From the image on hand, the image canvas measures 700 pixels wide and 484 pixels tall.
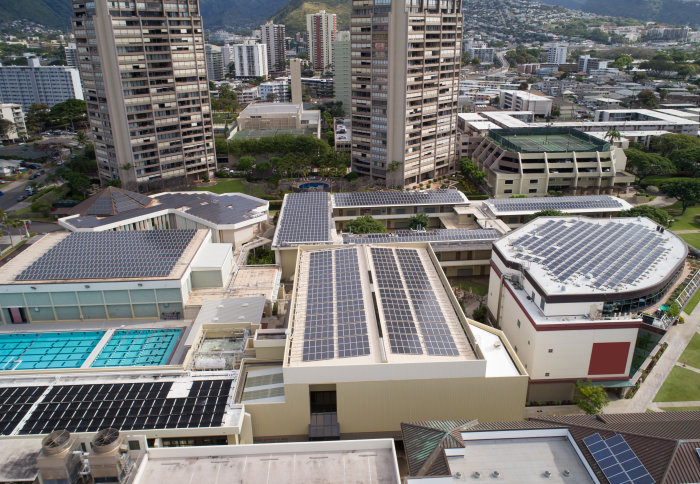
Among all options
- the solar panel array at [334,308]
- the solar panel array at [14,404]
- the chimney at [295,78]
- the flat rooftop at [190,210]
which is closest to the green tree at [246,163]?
the flat rooftop at [190,210]

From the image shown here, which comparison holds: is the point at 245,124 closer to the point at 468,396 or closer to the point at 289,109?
the point at 289,109

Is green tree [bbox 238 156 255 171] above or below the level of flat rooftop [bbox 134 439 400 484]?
above

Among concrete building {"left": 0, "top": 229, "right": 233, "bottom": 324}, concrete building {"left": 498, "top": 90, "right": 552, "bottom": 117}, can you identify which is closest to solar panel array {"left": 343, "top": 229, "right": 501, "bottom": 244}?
concrete building {"left": 0, "top": 229, "right": 233, "bottom": 324}

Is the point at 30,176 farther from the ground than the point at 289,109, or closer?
closer

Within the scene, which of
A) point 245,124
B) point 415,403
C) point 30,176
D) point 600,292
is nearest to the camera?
point 415,403

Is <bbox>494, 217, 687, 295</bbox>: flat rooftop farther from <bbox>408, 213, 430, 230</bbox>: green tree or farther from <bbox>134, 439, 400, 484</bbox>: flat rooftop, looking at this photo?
<bbox>134, 439, 400, 484</bbox>: flat rooftop

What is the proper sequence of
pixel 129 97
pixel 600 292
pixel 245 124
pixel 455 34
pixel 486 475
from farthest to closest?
pixel 245 124, pixel 455 34, pixel 129 97, pixel 600 292, pixel 486 475

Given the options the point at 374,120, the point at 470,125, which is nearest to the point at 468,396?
the point at 374,120
